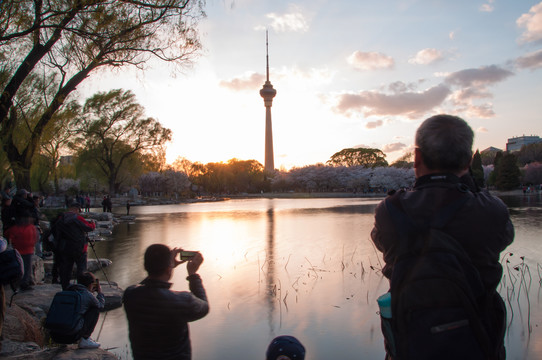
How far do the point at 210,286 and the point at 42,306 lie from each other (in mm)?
3578

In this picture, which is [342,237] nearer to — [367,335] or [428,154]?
[367,335]

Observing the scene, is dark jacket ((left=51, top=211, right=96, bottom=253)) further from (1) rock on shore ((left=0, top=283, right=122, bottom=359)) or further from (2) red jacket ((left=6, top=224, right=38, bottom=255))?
(1) rock on shore ((left=0, top=283, right=122, bottom=359))

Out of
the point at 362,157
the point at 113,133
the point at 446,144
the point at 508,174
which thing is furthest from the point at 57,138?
the point at 362,157

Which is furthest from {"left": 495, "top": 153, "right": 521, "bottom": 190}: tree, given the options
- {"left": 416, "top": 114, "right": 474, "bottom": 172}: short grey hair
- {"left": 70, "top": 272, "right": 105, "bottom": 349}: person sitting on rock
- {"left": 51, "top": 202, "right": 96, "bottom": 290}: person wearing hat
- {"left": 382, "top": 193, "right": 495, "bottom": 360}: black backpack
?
{"left": 382, "top": 193, "right": 495, "bottom": 360}: black backpack

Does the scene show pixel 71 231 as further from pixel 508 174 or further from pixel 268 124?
pixel 268 124

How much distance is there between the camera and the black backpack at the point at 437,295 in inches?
62.0

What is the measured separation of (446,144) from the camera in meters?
1.79

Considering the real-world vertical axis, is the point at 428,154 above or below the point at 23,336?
above

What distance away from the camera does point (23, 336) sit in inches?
190

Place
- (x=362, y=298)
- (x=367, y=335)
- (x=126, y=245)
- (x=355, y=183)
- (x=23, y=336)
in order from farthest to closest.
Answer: (x=355, y=183)
(x=126, y=245)
(x=362, y=298)
(x=367, y=335)
(x=23, y=336)

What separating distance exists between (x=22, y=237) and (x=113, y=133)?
39.3m

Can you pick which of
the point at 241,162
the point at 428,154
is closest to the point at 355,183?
the point at 241,162

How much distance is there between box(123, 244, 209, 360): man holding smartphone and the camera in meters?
2.53

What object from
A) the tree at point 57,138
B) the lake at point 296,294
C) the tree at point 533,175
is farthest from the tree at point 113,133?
the tree at point 533,175
